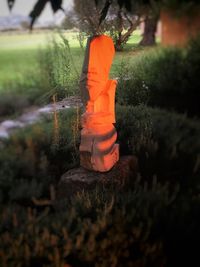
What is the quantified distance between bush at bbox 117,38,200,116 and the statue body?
2.06 m

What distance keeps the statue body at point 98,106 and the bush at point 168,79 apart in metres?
2.06

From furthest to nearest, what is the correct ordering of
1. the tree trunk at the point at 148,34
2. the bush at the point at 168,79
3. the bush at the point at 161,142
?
1. the bush at the point at 168,79
2. the tree trunk at the point at 148,34
3. the bush at the point at 161,142

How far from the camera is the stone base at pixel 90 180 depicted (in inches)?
109

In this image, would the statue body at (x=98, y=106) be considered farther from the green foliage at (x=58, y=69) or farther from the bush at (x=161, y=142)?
the green foliage at (x=58, y=69)

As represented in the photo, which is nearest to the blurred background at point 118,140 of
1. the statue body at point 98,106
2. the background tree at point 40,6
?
the background tree at point 40,6

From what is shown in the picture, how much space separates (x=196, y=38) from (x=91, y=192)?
10.5 feet

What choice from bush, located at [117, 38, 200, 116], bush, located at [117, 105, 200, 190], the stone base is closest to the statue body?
the stone base

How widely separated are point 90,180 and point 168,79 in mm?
2734

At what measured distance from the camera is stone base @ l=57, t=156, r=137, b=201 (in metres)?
2.78

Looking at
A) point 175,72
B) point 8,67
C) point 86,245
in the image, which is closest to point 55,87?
point 8,67

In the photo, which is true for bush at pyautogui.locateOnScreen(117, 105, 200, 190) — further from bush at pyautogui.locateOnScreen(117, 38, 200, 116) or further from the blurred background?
bush at pyautogui.locateOnScreen(117, 38, 200, 116)

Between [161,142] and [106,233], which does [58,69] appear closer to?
[161,142]

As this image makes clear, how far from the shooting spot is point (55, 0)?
118 centimetres

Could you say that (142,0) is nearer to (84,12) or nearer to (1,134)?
(84,12)
